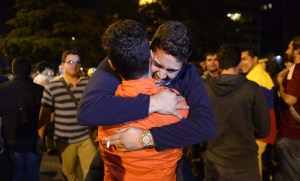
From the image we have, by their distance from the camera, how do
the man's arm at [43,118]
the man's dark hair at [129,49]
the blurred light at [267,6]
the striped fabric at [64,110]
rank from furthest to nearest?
the blurred light at [267,6] → the man's arm at [43,118] → the striped fabric at [64,110] → the man's dark hair at [129,49]

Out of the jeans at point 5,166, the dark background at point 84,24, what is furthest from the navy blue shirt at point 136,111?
the dark background at point 84,24

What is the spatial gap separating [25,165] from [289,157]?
10.5ft

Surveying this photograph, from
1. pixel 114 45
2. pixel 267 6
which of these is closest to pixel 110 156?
pixel 114 45

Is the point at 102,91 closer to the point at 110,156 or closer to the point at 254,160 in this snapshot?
the point at 110,156

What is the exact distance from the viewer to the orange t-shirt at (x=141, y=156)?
198cm

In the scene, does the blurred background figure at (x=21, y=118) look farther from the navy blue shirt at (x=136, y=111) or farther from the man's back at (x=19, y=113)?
the navy blue shirt at (x=136, y=111)

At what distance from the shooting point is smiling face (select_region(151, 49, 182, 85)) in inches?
91.1

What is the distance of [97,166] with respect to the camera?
2389 millimetres

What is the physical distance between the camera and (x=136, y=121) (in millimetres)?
2029

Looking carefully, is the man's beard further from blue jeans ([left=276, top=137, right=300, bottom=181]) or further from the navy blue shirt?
blue jeans ([left=276, top=137, right=300, bottom=181])

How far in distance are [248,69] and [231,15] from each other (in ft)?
56.3

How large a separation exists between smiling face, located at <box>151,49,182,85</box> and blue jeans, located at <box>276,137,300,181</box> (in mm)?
2986

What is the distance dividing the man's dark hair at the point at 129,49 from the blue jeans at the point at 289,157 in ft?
11.2

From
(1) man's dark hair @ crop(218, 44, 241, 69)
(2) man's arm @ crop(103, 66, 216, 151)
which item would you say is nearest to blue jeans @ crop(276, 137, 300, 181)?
(1) man's dark hair @ crop(218, 44, 241, 69)
